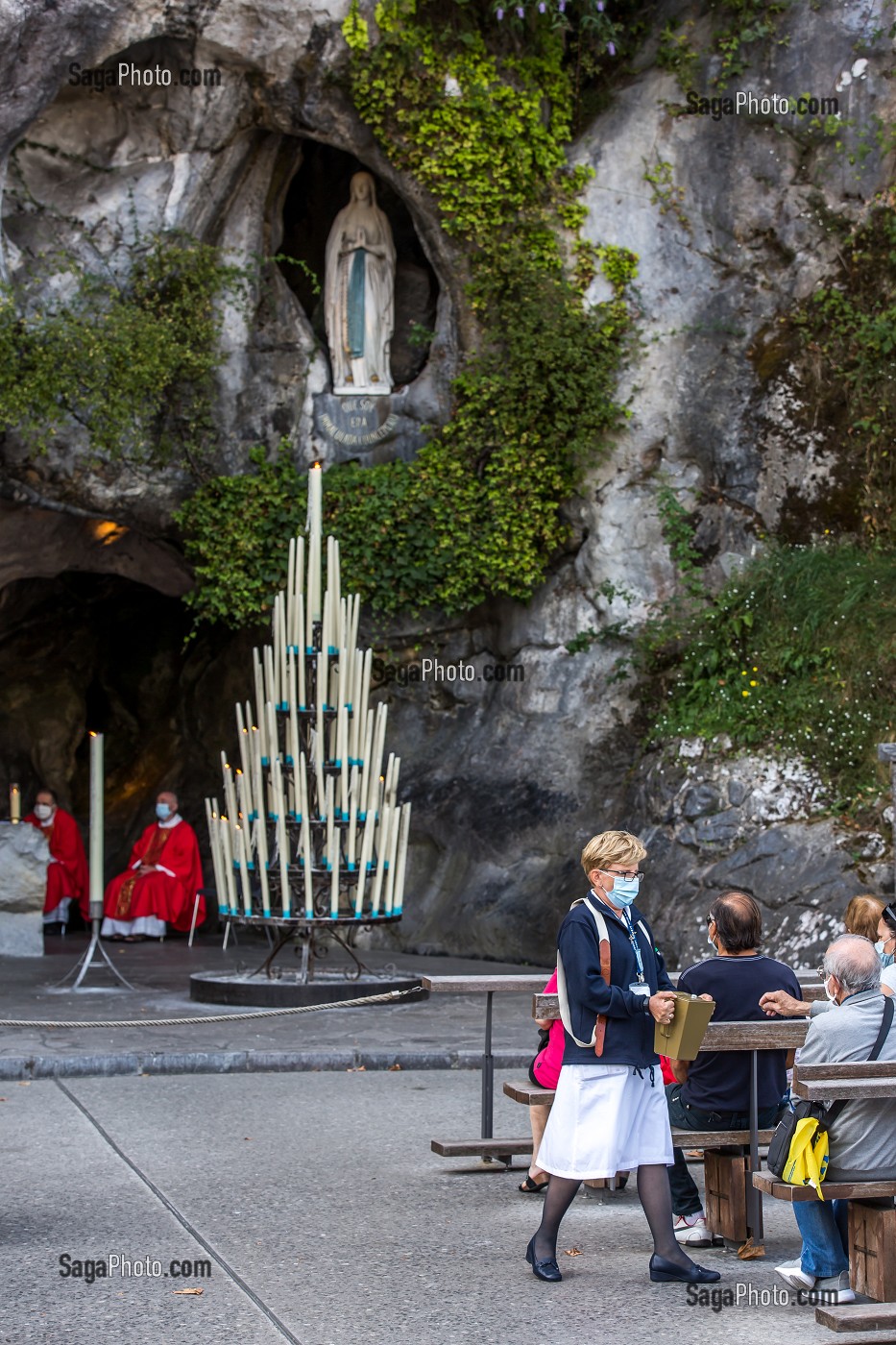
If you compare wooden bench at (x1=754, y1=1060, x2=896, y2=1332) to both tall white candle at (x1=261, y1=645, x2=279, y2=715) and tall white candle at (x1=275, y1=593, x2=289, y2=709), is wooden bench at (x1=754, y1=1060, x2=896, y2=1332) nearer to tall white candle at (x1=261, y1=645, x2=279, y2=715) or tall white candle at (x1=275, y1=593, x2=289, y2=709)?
tall white candle at (x1=261, y1=645, x2=279, y2=715)

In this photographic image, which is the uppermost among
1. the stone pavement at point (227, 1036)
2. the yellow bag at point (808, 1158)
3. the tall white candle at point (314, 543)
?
the tall white candle at point (314, 543)

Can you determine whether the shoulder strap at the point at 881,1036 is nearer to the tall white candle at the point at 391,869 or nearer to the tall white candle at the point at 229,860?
the tall white candle at the point at 391,869

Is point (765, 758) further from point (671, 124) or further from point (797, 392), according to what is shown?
point (671, 124)

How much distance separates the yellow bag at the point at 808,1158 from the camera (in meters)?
4.34

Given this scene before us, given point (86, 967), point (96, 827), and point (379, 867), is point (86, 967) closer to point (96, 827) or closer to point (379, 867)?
point (96, 827)

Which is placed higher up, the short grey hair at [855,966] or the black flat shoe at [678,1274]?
the short grey hair at [855,966]

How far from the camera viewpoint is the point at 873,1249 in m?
4.40

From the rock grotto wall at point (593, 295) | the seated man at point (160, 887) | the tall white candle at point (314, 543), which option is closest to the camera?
the tall white candle at point (314, 543)

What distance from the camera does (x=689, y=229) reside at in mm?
14930

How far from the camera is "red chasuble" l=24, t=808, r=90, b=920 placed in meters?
17.7

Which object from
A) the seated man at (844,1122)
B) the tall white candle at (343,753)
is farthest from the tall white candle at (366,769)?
the seated man at (844,1122)

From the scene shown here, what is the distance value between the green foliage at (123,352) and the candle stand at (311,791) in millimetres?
3817

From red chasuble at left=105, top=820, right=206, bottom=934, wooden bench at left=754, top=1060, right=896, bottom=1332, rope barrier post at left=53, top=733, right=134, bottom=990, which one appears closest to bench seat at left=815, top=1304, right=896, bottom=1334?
wooden bench at left=754, top=1060, right=896, bottom=1332

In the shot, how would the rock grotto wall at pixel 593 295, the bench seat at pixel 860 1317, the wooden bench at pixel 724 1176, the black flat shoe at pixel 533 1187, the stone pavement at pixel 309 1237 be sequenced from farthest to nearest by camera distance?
1. the rock grotto wall at pixel 593 295
2. the black flat shoe at pixel 533 1187
3. the wooden bench at pixel 724 1176
4. the stone pavement at pixel 309 1237
5. the bench seat at pixel 860 1317
